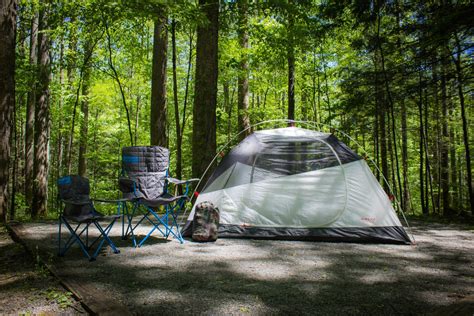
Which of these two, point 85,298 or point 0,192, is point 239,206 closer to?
point 85,298

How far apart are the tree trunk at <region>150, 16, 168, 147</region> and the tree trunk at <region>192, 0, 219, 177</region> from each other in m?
2.10

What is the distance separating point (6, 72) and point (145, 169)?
2.08m

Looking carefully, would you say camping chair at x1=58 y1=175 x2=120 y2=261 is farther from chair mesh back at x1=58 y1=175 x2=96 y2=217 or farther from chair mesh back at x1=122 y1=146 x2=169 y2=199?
chair mesh back at x1=122 y1=146 x2=169 y2=199

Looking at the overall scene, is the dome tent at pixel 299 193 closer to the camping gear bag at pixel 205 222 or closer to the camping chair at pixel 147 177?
the camping gear bag at pixel 205 222

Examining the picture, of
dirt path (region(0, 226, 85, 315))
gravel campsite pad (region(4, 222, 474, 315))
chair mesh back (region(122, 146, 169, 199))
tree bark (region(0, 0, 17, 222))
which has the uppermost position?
tree bark (region(0, 0, 17, 222))

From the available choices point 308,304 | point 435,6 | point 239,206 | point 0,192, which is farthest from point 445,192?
point 0,192

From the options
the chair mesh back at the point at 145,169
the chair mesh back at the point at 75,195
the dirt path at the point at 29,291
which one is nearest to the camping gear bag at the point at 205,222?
the chair mesh back at the point at 145,169

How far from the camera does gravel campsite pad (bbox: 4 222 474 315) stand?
2229mm

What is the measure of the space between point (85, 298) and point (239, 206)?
272cm

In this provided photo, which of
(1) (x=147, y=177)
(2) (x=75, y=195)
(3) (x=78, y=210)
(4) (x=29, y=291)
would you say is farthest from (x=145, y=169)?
(4) (x=29, y=291)

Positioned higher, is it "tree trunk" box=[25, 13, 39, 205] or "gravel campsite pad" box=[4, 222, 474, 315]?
"tree trunk" box=[25, 13, 39, 205]

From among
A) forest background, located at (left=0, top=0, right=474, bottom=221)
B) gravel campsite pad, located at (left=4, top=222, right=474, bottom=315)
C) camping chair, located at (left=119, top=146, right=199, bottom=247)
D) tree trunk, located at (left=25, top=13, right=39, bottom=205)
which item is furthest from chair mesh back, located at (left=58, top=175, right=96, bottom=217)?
tree trunk, located at (left=25, top=13, right=39, bottom=205)

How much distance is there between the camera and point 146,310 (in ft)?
6.89

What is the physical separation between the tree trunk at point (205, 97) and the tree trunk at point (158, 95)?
2103mm
